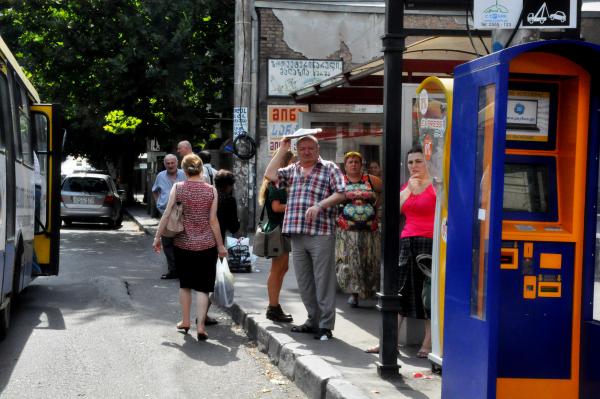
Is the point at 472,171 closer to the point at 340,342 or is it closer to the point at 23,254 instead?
the point at 340,342

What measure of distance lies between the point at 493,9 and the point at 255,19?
17.5 m

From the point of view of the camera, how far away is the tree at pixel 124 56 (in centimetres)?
2300

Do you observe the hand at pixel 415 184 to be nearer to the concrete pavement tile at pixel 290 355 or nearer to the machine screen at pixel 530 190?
the concrete pavement tile at pixel 290 355

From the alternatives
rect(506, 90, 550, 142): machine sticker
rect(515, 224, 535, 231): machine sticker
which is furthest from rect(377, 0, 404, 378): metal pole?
rect(515, 224, 535, 231): machine sticker

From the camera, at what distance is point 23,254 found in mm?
9539

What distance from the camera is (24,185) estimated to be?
968 cm

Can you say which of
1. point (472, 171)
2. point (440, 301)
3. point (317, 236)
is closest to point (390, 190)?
point (440, 301)

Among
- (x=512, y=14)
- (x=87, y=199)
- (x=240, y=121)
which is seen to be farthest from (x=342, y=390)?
(x=87, y=199)

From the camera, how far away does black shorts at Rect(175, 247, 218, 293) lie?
874cm

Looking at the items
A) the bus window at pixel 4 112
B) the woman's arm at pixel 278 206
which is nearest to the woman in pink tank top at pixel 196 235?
the woman's arm at pixel 278 206

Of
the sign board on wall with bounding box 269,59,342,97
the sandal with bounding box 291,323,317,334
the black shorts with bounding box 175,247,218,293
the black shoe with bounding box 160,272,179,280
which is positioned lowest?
the black shoe with bounding box 160,272,179,280

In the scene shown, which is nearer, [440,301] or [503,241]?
[503,241]

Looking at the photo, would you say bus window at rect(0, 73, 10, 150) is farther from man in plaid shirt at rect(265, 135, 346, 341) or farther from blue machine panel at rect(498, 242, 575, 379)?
blue machine panel at rect(498, 242, 575, 379)

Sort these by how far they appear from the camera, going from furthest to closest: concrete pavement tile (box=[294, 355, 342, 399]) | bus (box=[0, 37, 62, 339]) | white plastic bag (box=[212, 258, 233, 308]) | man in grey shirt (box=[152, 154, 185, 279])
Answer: man in grey shirt (box=[152, 154, 185, 279]) → white plastic bag (box=[212, 258, 233, 308]) → bus (box=[0, 37, 62, 339]) → concrete pavement tile (box=[294, 355, 342, 399])
